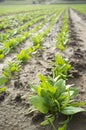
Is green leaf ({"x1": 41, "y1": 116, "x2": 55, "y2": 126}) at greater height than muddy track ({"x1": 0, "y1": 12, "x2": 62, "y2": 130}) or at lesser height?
greater

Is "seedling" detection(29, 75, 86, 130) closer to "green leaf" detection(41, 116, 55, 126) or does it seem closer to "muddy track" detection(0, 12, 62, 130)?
"green leaf" detection(41, 116, 55, 126)

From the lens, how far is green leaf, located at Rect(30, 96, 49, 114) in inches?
119

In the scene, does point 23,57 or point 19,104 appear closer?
point 19,104

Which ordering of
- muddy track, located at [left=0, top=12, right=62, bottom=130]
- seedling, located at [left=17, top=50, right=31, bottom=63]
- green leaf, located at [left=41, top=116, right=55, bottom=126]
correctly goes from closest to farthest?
green leaf, located at [left=41, top=116, right=55, bottom=126] → muddy track, located at [left=0, top=12, right=62, bottom=130] → seedling, located at [left=17, top=50, right=31, bottom=63]

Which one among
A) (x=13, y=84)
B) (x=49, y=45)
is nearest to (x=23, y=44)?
(x=49, y=45)

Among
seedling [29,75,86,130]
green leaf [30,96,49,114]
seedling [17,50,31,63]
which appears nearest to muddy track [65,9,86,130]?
seedling [29,75,86,130]

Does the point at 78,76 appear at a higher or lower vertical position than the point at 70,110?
lower

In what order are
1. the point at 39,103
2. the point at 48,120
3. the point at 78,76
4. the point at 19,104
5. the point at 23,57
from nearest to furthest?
1. the point at 48,120
2. the point at 39,103
3. the point at 19,104
4. the point at 78,76
5. the point at 23,57

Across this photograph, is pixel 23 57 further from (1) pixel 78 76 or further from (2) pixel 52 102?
(2) pixel 52 102

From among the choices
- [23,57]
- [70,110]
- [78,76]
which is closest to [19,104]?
[70,110]

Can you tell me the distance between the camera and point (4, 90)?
3.93 m

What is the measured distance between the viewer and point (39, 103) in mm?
3080

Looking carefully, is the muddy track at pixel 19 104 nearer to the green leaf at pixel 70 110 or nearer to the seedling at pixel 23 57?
the seedling at pixel 23 57

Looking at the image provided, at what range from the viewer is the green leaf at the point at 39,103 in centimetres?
303
